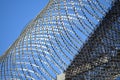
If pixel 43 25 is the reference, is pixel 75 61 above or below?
below

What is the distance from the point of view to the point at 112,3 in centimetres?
1534

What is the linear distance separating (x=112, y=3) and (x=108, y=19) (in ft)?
2.51

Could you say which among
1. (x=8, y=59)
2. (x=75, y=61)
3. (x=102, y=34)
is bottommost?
(x=8, y=59)

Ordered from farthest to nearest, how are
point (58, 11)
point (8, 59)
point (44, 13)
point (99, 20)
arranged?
point (8, 59)
point (44, 13)
point (58, 11)
point (99, 20)

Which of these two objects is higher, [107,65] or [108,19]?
[108,19]

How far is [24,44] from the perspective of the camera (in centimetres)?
1711

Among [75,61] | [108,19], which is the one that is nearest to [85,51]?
[75,61]

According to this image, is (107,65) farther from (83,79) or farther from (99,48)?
(83,79)

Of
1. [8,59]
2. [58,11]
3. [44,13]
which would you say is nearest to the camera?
[58,11]

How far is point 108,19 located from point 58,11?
2.33 m

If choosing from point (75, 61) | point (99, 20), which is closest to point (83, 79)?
point (75, 61)

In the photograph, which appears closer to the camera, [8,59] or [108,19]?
[108,19]

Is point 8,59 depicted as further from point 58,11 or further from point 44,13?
point 58,11

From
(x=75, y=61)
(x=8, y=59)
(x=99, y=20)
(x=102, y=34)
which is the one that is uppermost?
(x=99, y=20)
